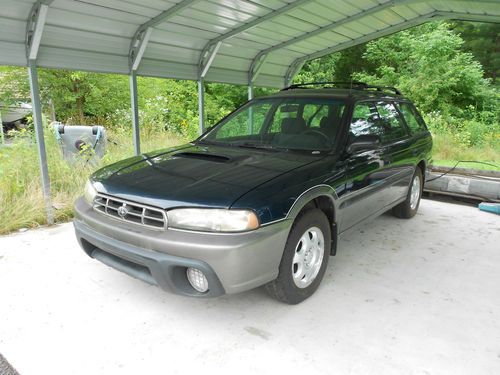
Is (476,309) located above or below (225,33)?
below

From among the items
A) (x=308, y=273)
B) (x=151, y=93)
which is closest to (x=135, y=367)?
(x=308, y=273)

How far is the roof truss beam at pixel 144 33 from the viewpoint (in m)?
4.88

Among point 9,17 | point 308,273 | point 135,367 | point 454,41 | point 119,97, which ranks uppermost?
point 454,41

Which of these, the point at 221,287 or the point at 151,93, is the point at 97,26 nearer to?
the point at 221,287

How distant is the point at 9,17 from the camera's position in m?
4.05

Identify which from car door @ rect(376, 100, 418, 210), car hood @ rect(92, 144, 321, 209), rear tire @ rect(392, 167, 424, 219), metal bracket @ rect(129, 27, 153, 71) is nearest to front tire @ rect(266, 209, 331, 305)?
car hood @ rect(92, 144, 321, 209)

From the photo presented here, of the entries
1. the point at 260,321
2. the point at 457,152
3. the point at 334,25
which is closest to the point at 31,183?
the point at 260,321

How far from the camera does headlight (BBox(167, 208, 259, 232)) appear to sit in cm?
235

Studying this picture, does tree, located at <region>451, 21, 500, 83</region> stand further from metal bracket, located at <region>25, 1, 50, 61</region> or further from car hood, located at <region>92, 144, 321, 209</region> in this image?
metal bracket, located at <region>25, 1, 50, 61</region>

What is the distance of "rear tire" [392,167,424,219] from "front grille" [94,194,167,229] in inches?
140

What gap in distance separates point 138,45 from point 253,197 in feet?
13.1

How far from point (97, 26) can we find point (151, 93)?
8489mm

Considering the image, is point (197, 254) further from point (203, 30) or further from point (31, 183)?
point (203, 30)

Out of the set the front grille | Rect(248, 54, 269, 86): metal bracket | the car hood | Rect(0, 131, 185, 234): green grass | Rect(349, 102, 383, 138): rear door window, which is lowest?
Rect(0, 131, 185, 234): green grass
